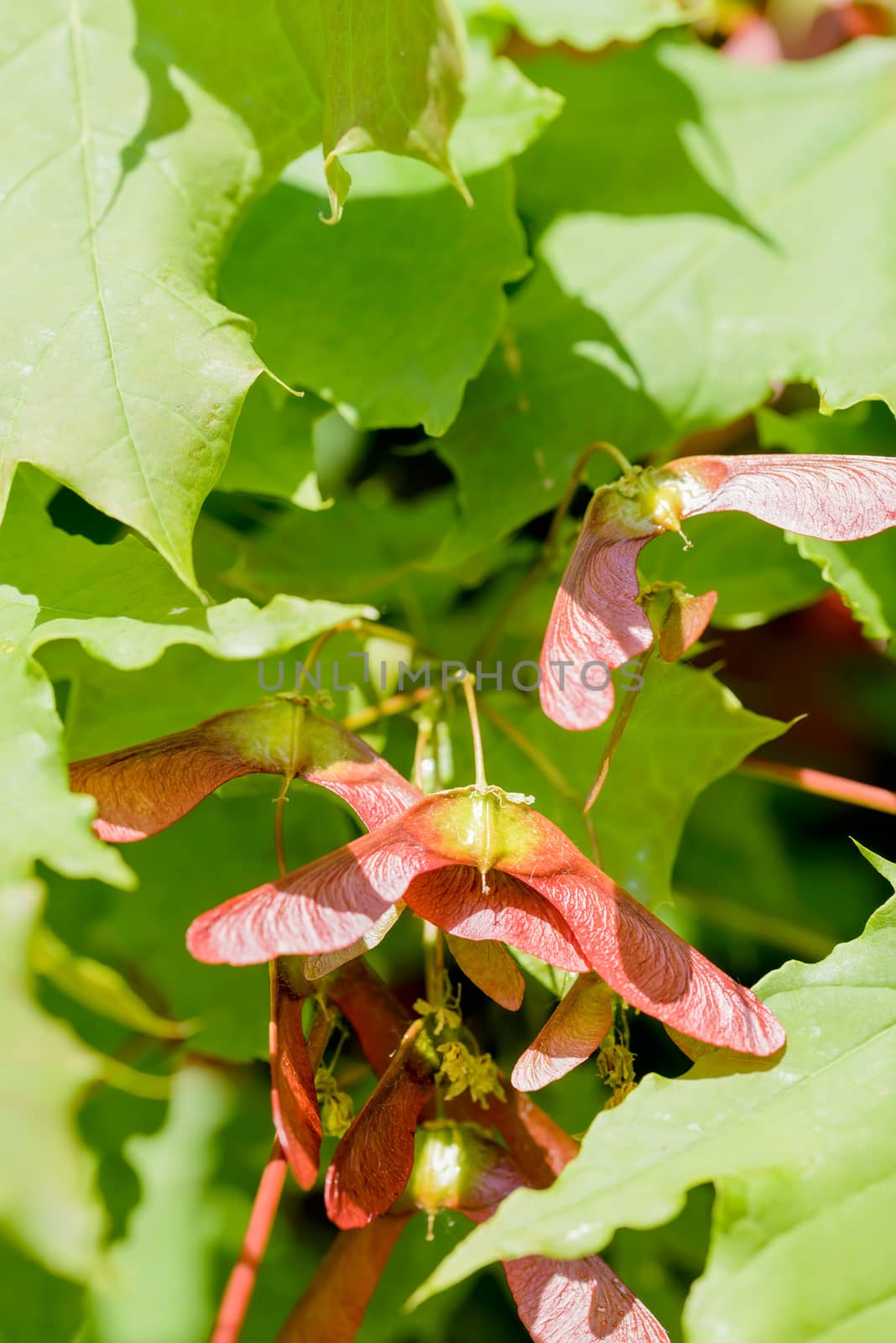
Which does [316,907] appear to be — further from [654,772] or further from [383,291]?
[383,291]

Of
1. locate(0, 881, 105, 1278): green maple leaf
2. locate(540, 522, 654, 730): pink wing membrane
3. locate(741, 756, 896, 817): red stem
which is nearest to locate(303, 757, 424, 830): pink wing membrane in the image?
locate(540, 522, 654, 730): pink wing membrane

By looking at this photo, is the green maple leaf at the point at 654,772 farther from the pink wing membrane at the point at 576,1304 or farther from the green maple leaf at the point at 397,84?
the green maple leaf at the point at 397,84

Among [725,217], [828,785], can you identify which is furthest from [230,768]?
[725,217]

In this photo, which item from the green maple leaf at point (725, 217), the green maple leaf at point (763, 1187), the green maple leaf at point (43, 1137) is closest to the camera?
the green maple leaf at point (43, 1137)

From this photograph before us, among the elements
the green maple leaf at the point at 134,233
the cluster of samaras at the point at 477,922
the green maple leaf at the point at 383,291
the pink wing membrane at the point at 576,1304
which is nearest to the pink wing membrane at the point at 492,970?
the cluster of samaras at the point at 477,922

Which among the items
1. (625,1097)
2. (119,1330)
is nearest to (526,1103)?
(625,1097)
